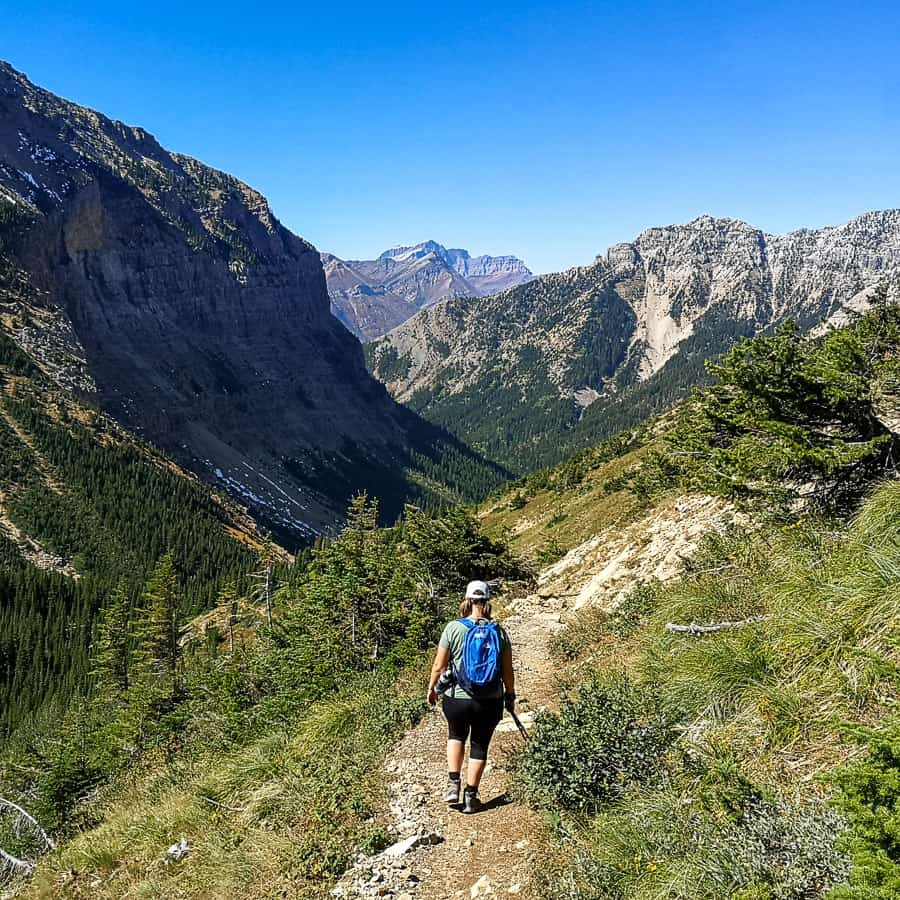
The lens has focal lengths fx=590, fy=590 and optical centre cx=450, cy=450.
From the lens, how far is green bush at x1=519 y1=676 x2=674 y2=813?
650 centimetres

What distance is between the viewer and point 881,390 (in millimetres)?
9617

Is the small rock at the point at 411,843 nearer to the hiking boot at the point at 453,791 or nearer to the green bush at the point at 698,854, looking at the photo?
the hiking boot at the point at 453,791

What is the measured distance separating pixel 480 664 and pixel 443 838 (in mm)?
2041

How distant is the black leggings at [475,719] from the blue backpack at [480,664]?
0.17 metres

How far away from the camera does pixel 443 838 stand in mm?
6836

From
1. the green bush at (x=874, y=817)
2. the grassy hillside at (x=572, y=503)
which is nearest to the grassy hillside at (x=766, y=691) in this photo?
the green bush at (x=874, y=817)

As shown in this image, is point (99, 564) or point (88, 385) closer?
point (99, 564)

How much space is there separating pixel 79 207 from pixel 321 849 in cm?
23471

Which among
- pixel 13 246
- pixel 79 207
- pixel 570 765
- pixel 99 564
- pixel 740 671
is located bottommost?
pixel 99 564

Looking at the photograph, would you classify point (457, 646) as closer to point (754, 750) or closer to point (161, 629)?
point (754, 750)

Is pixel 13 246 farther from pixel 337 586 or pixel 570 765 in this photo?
pixel 570 765

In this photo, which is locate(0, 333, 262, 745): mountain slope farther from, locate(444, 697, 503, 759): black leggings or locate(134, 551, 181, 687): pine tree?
locate(444, 697, 503, 759): black leggings

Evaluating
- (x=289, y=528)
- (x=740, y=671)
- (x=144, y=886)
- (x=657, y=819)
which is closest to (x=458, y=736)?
(x=657, y=819)

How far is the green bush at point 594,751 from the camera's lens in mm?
6504
